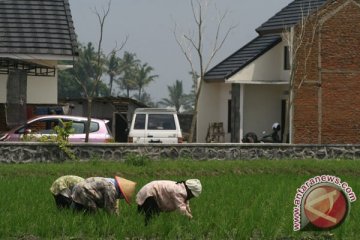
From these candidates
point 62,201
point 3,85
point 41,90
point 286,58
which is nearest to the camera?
point 62,201

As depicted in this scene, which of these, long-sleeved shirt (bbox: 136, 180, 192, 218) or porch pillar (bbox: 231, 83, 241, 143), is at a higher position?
porch pillar (bbox: 231, 83, 241, 143)

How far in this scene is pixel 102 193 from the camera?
524 inches

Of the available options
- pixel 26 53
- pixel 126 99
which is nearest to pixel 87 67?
pixel 126 99

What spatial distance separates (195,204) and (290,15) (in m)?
21.7

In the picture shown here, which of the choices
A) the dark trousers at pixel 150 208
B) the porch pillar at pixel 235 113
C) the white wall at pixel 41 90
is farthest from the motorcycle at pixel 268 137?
the dark trousers at pixel 150 208

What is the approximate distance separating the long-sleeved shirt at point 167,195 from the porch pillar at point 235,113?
22058mm

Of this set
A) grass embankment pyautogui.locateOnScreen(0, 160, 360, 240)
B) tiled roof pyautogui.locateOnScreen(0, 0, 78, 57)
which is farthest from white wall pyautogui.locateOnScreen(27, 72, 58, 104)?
grass embankment pyautogui.locateOnScreen(0, 160, 360, 240)

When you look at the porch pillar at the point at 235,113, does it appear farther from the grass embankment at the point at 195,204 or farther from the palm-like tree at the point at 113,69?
the palm-like tree at the point at 113,69

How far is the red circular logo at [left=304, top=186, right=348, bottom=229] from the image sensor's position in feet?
37.1

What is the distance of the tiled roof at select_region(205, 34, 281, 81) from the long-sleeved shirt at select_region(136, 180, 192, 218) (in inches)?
889

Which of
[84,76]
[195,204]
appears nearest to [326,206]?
[195,204]

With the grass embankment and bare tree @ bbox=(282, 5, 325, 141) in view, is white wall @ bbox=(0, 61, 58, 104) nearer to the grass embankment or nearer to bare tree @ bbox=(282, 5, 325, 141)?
the grass embankment

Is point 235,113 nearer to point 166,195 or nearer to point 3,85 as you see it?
point 3,85

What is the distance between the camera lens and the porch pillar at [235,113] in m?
35.2
